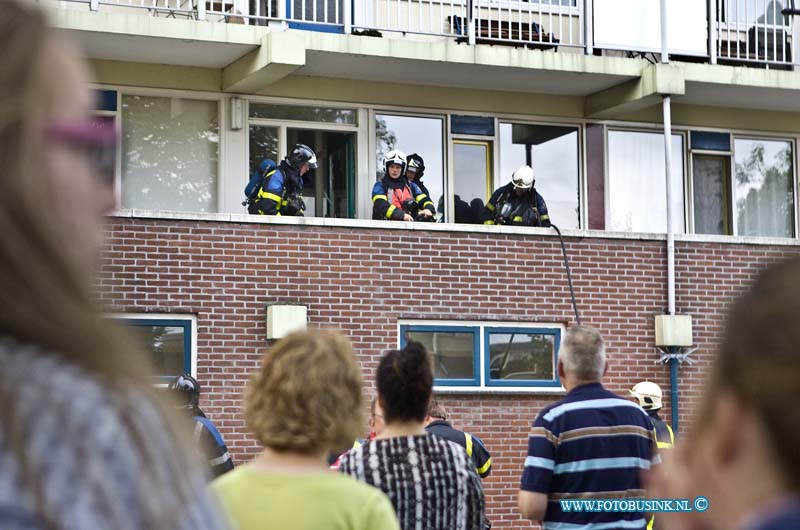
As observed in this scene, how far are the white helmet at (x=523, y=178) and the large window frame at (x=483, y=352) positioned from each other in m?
1.69

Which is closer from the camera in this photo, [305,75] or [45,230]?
[45,230]

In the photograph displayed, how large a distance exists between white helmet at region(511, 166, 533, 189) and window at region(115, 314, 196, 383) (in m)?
4.34

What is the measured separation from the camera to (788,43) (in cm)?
1845

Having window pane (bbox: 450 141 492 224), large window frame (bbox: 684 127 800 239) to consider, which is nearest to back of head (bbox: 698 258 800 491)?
window pane (bbox: 450 141 492 224)

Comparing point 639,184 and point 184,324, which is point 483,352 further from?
point 639,184

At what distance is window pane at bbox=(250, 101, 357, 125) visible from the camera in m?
15.8

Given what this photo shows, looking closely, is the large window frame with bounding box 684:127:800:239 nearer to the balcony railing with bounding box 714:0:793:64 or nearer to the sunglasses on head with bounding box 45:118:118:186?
the balcony railing with bounding box 714:0:793:64

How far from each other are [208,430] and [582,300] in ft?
27.0

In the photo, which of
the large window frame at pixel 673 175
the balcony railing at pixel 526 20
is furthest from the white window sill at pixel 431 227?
the balcony railing at pixel 526 20

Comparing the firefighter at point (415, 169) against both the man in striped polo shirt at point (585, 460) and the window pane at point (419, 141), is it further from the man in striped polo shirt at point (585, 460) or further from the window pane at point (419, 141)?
the man in striped polo shirt at point (585, 460)

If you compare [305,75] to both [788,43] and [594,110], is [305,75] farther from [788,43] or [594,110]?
[788,43]

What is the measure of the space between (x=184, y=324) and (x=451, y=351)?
316 cm

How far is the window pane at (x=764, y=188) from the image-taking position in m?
18.1

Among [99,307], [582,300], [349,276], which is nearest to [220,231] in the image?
[349,276]
